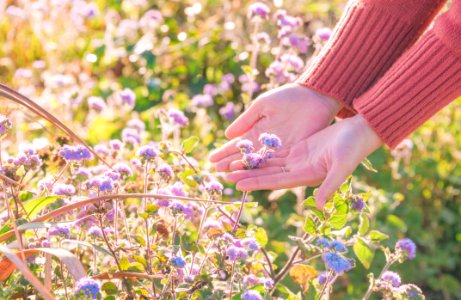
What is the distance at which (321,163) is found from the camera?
7.39ft

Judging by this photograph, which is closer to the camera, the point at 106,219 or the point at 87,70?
the point at 106,219

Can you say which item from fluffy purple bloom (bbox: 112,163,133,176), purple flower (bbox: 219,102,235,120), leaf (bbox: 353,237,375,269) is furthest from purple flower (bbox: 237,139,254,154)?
purple flower (bbox: 219,102,235,120)

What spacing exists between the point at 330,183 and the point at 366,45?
25.8 inches

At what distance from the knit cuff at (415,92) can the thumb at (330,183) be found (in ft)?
0.76

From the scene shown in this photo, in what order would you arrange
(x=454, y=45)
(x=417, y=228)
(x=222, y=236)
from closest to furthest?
(x=222, y=236)
(x=454, y=45)
(x=417, y=228)

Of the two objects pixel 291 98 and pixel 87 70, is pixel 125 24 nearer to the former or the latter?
pixel 87 70

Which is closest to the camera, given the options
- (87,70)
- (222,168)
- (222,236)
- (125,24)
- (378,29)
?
(222,236)

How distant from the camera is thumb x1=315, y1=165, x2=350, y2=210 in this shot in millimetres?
2066

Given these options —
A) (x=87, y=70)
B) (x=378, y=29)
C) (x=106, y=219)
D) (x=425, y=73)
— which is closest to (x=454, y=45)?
(x=425, y=73)

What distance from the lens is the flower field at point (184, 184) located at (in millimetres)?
2021

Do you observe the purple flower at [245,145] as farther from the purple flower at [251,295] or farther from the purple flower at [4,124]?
the purple flower at [4,124]

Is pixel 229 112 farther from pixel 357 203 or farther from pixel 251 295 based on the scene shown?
pixel 251 295

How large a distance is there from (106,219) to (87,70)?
3.36 meters

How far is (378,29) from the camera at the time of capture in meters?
2.56
